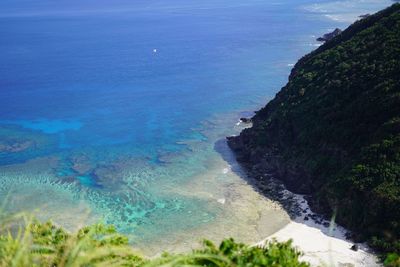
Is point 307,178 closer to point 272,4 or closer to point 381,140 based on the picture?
point 381,140

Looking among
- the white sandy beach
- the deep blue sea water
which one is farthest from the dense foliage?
the deep blue sea water

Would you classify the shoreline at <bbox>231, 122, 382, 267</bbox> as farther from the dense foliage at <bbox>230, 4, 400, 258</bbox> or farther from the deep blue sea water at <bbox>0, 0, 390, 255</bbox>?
the deep blue sea water at <bbox>0, 0, 390, 255</bbox>

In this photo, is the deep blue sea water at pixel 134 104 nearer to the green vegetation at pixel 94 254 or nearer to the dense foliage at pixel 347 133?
the green vegetation at pixel 94 254

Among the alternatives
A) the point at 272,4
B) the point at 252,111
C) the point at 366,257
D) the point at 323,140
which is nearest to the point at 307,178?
the point at 323,140

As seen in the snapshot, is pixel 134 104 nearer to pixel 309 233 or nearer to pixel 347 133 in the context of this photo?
pixel 347 133

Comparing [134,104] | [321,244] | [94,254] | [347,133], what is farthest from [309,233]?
[134,104]
